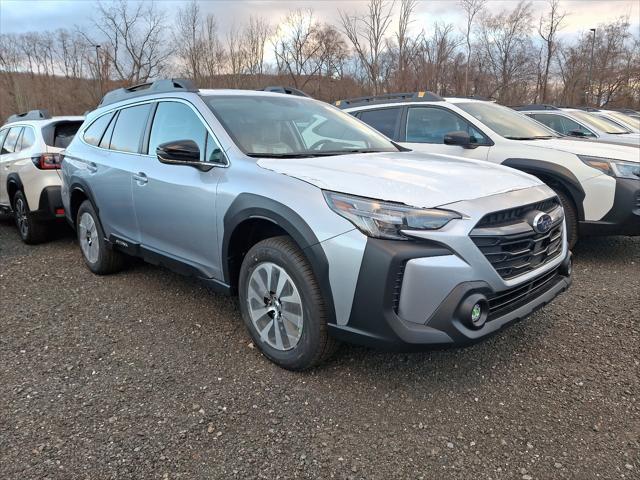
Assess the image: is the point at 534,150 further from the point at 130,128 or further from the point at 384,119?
the point at 130,128

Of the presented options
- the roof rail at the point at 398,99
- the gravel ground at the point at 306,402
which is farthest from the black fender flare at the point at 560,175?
the roof rail at the point at 398,99

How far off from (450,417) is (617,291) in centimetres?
249

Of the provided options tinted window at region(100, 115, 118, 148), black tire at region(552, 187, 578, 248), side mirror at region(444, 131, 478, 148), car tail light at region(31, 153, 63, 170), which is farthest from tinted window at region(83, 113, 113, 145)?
black tire at region(552, 187, 578, 248)

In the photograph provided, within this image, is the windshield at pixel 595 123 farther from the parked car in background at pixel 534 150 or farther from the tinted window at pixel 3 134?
the tinted window at pixel 3 134

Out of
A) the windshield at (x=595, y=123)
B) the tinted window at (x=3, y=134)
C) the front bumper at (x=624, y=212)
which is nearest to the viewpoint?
the front bumper at (x=624, y=212)

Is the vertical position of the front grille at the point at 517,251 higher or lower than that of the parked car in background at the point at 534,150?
lower

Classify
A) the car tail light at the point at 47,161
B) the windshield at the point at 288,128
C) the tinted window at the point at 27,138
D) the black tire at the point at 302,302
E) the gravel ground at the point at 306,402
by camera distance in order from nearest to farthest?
the gravel ground at the point at 306,402 → the black tire at the point at 302,302 → the windshield at the point at 288,128 → the car tail light at the point at 47,161 → the tinted window at the point at 27,138

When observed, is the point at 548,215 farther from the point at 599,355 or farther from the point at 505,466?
the point at 505,466

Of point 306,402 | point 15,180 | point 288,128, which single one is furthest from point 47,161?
point 306,402

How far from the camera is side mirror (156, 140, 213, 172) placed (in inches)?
123

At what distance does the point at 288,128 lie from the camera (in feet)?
11.6

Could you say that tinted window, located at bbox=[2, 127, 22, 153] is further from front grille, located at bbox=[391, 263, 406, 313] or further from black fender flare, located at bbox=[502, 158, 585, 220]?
black fender flare, located at bbox=[502, 158, 585, 220]

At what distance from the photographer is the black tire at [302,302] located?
258 cm

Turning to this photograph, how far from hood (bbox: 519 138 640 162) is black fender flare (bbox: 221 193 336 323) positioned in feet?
11.8
